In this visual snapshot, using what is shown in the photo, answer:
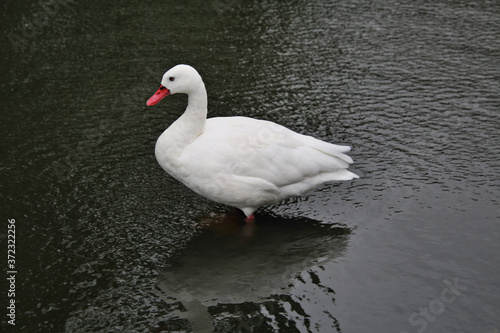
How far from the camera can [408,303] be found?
6723 millimetres

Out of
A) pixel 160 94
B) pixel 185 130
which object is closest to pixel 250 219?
pixel 185 130

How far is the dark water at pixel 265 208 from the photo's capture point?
685 cm

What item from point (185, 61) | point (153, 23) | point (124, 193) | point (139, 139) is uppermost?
point (153, 23)

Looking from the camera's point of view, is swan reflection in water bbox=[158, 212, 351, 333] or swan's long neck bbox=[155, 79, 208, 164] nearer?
swan reflection in water bbox=[158, 212, 351, 333]

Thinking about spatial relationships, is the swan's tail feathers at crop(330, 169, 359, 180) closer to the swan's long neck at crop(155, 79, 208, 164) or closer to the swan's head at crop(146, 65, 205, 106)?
the swan's long neck at crop(155, 79, 208, 164)

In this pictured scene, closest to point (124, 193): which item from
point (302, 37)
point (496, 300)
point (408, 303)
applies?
point (408, 303)

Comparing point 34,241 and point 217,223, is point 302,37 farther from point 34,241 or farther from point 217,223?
point 34,241

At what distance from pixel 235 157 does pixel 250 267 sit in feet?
4.40

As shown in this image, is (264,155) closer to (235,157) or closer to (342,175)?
(235,157)

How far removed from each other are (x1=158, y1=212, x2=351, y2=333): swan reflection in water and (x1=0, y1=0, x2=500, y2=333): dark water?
2cm

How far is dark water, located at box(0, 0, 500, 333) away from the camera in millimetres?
6848

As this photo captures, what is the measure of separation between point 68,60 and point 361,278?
806cm

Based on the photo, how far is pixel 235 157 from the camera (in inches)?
311

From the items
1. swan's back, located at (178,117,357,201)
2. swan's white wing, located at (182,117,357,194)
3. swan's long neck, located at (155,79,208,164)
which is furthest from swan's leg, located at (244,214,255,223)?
swan's long neck, located at (155,79,208,164)
